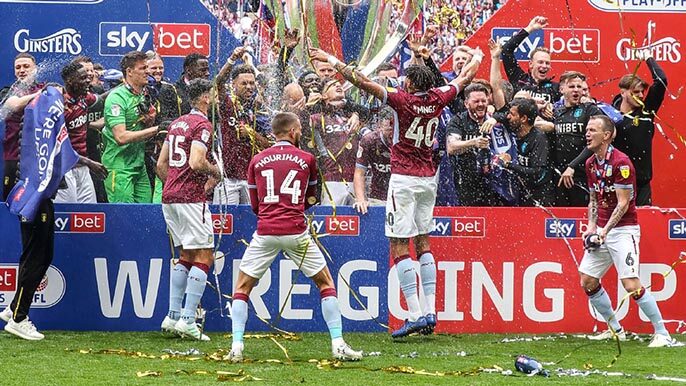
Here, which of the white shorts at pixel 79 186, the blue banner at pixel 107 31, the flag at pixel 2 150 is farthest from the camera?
the blue banner at pixel 107 31

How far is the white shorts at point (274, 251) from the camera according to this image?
9.70 m

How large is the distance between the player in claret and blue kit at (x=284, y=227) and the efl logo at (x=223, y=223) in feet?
6.10

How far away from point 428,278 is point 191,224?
2.07 metres

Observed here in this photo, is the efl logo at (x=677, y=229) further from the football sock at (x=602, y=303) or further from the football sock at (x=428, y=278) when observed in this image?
the football sock at (x=428, y=278)

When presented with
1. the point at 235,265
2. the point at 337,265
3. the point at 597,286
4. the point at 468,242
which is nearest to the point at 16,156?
the point at 235,265

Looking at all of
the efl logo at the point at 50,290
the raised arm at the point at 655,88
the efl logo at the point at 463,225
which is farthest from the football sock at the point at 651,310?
the efl logo at the point at 50,290

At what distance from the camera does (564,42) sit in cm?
1377

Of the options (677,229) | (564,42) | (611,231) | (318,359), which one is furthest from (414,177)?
(564,42)

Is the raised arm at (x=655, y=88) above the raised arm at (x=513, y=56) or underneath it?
underneath

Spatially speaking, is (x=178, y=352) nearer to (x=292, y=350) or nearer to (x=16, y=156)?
(x=292, y=350)

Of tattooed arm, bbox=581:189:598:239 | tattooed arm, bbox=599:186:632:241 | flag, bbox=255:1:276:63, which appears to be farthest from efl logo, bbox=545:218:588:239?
flag, bbox=255:1:276:63

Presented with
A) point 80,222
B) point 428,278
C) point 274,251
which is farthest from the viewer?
point 80,222

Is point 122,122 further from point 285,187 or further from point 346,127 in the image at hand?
point 285,187

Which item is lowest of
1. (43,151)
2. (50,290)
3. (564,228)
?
(50,290)
